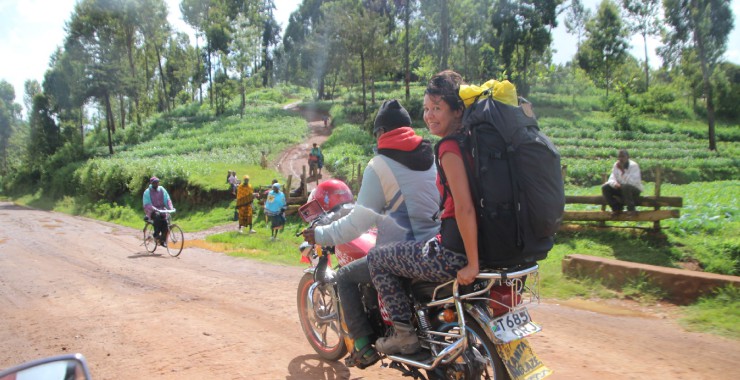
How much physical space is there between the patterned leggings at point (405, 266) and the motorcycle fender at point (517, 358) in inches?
11.5

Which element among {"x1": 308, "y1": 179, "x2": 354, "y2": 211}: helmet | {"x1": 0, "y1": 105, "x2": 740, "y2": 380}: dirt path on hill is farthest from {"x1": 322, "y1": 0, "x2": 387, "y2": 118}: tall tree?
{"x1": 308, "y1": 179, "x2": 354, "y2": 211}: helmet

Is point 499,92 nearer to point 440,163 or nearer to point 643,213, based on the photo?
point 440,163

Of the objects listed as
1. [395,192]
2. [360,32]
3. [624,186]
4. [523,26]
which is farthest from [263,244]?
[523,26]

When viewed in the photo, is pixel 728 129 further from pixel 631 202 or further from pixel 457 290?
pixel 457 290

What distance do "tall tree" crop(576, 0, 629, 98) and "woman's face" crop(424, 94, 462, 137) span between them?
56.5m

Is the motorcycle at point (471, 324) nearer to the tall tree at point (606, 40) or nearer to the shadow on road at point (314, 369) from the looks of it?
the shadow on road at point (314, 369)

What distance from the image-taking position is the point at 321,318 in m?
4.38

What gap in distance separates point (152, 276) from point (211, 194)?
51.5 feet

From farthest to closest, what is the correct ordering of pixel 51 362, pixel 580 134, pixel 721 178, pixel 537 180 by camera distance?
pixel 580 134, pixel 721 178, pixel 537 180, pixel 51 362

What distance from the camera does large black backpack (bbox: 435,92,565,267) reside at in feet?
8.83

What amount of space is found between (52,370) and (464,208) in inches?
76.7

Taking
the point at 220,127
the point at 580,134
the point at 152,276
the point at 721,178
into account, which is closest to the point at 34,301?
the point at 152,276

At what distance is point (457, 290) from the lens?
3.03 meters

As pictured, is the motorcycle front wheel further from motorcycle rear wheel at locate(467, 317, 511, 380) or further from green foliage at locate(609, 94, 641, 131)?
green foliage at locate(609, 94, 641, 131)
